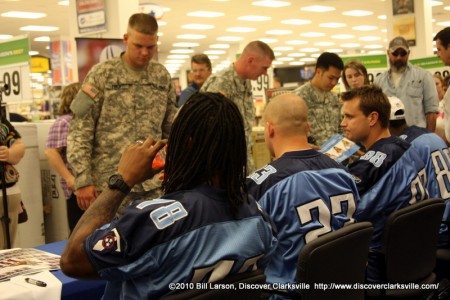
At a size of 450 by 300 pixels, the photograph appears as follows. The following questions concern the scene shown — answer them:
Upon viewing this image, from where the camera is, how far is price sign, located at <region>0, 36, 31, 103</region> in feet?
16.0

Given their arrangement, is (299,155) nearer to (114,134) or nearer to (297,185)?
(297,185)

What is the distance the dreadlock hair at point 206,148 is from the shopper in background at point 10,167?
254cm

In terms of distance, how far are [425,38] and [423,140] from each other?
24.3 ft

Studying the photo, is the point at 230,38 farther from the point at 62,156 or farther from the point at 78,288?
the point at 78,288

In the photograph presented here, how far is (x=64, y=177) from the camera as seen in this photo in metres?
4.30

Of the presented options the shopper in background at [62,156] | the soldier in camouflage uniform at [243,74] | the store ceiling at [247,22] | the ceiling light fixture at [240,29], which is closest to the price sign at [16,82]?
the shopper in background at [62,156]

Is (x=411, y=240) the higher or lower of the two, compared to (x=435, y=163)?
lower

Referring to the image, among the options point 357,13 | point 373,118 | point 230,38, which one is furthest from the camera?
point 230,38

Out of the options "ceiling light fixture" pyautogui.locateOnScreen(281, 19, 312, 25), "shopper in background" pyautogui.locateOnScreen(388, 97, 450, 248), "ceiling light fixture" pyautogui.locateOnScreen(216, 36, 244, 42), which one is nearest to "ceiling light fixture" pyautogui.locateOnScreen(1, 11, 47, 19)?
"ceiling light fixture" pyautogui.locateOnScreen(281, 19, 312, 25)

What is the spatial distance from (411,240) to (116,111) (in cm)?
160

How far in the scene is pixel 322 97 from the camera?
459 centimetres

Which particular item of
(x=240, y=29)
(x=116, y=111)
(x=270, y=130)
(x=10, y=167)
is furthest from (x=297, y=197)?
(x=240, y=29)

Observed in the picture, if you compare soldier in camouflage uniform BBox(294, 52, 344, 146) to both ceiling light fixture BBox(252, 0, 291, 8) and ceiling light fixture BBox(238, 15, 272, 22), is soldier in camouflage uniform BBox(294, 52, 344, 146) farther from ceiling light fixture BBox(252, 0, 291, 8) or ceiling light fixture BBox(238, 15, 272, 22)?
ceiling light fixture BBox(238, 15, 272, 22)

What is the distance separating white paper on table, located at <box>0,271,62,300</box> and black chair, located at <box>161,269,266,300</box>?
0.54 m
